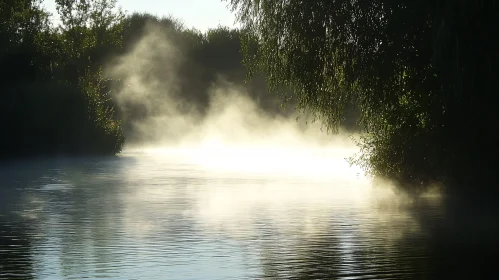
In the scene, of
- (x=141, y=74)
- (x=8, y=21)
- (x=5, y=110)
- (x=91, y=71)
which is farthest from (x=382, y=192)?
(x=141, y=74)

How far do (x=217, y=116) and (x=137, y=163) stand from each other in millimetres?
40539

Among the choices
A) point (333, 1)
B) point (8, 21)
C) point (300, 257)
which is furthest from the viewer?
point (8, 21)

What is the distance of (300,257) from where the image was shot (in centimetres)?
1327

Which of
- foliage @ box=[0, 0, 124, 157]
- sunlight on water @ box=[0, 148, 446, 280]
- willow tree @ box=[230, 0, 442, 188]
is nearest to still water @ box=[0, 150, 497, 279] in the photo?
sunlight on water @ box=[0, 148, 446, 280]

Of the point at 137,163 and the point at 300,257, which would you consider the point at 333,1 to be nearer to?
the point at 300,257

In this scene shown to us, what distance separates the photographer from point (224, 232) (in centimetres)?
1653

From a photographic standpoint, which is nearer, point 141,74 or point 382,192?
point 382,192

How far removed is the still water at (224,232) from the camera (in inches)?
481

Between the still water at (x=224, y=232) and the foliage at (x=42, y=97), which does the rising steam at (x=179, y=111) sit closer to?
the foliage at (x=42, y=97)

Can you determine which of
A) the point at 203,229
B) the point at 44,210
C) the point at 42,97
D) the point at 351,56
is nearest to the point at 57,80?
the point at 42,97

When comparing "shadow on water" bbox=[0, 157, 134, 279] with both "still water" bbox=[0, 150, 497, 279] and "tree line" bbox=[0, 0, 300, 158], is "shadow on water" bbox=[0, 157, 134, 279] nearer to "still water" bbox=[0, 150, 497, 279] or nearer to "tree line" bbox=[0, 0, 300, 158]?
"still water" bbox=[0, 150, 497, 279]

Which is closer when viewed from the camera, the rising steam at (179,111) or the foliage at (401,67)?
the foliage at (401,67)

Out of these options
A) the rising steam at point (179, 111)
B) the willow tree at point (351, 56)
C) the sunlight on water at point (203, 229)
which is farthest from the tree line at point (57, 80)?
the willow tree at point (351, 56)

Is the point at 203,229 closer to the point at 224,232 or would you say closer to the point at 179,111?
the point at 224,232
